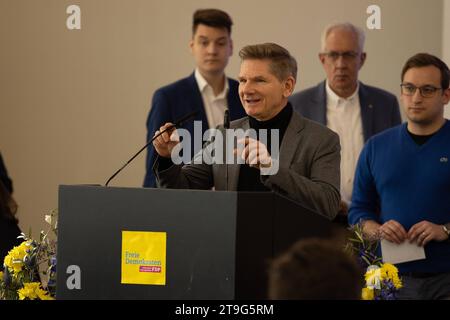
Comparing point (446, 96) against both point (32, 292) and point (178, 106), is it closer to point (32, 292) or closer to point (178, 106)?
point (178, 106)

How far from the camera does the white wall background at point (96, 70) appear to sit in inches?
214

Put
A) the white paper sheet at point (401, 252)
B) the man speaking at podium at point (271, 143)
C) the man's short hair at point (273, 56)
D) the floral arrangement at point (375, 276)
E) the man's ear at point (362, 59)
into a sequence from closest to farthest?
the floral arrangement at point (375, 276) < the man speaking at podium at point (271, 143) < the man's short hair at point (273, 56) < the white paper sheet at point (401, 252) < the man's ear at point (362, 59)

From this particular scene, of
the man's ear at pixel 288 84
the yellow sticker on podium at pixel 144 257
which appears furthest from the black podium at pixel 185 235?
the man's ear at pixel 288 84

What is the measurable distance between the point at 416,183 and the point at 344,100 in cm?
103

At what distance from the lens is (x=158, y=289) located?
93.0 inches

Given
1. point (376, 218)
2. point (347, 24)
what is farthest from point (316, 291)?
point (347, 24)

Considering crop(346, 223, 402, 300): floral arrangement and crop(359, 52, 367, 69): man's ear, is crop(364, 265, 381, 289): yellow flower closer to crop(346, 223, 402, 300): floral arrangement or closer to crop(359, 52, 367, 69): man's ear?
crop(346, 223, 402, 300): floral arrangement

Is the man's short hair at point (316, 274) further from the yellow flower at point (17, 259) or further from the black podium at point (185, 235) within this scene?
the yellow flower at point (17, 259)

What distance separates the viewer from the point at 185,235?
7.69 feet

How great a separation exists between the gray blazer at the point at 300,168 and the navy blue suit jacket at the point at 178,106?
5.88ft

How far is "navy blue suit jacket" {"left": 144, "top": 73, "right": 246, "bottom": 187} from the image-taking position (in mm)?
4922
